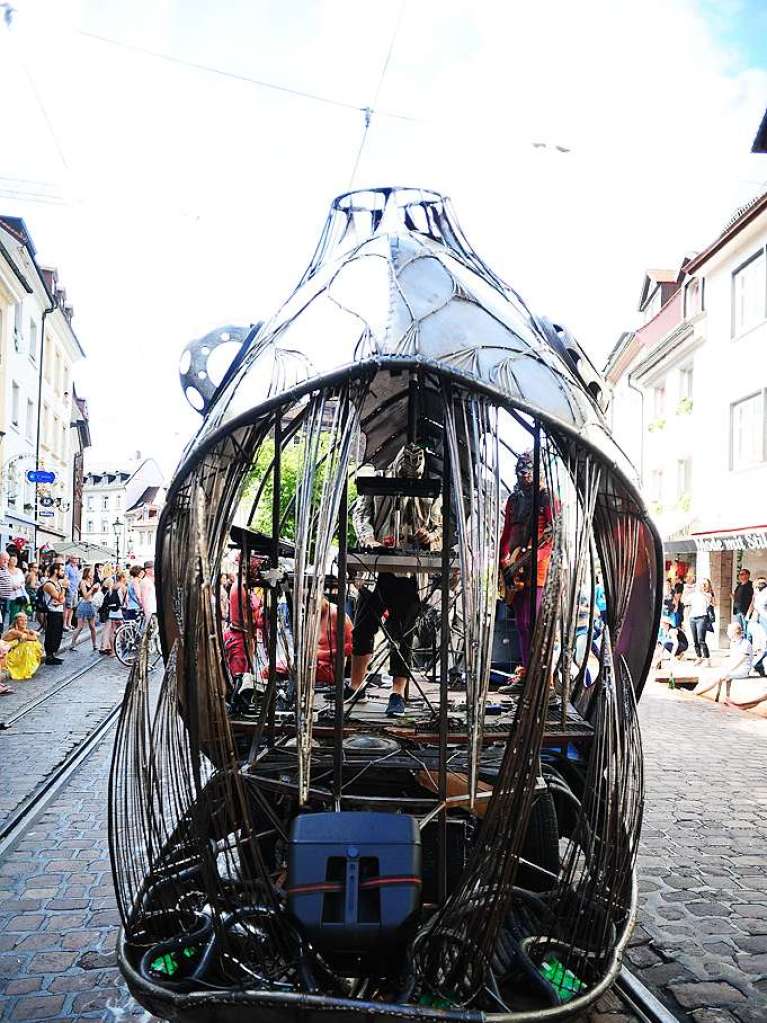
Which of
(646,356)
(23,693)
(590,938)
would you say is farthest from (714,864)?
(646,356)

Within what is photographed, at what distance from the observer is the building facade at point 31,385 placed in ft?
95.7

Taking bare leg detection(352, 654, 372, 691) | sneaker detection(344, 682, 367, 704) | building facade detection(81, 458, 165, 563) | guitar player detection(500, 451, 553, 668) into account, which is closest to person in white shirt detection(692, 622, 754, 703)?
guitar player detection(500, 451, 553, 668)

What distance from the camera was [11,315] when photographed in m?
29.5

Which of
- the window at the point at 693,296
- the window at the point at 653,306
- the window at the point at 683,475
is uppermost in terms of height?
the window at the point at 653,306

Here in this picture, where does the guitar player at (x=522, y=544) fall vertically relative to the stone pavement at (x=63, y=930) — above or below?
above

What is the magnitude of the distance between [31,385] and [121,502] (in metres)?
67.1

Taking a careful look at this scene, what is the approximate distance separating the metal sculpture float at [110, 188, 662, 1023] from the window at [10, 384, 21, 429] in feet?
92.4

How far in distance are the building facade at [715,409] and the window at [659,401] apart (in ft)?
0.18

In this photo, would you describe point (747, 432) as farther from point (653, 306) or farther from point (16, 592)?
point (16, 592)

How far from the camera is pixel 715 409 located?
25172 mm

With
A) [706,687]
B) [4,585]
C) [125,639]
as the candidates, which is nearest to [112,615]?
[125,639]

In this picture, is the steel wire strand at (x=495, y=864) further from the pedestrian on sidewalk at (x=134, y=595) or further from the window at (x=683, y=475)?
the window at (x=683, y=475)

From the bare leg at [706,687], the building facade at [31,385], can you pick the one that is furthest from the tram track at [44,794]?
the building facade at [31,385]

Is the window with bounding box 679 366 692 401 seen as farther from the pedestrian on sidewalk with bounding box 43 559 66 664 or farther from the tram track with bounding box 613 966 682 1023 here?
the tram track with bounding box 613 966 682 1023
